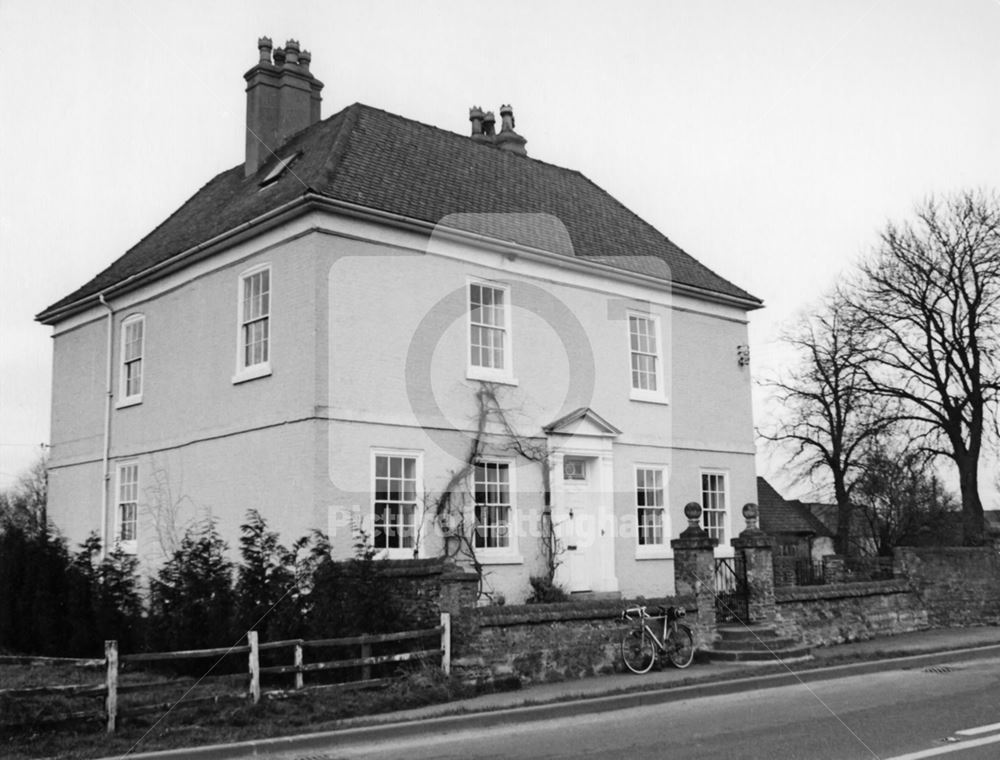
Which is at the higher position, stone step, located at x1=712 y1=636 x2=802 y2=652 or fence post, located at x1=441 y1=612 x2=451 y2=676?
fence post, located at x1=441 y1=612 x2=451 y2=676

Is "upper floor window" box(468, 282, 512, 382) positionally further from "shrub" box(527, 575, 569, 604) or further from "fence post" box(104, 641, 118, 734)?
"fence post" box(104, 641, 118, 734)

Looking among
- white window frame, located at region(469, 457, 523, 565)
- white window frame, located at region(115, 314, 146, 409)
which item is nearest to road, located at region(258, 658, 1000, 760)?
white window frame, located at region(469, 457, 523, 565)

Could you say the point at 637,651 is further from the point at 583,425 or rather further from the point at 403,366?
the point at 583,425

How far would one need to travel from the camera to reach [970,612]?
2266 centimetres

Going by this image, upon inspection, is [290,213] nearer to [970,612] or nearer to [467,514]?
[467,514]

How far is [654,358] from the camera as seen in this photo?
2389 centimetres

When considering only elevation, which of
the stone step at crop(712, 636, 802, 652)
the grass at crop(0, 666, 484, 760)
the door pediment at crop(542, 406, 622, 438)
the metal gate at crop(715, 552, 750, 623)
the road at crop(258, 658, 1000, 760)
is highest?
the door pediment at crop(542, 406, 622, 438)

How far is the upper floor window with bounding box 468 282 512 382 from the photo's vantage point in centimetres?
2047

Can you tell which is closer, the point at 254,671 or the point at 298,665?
the point at 254,671

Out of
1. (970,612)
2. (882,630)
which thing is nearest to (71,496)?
(882,630)

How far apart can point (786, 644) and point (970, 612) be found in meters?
7.16

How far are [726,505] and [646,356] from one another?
4.02m

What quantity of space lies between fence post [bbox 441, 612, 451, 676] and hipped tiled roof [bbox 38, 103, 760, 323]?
785 centimetres

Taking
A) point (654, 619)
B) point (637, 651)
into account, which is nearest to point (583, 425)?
point (654, 619)
